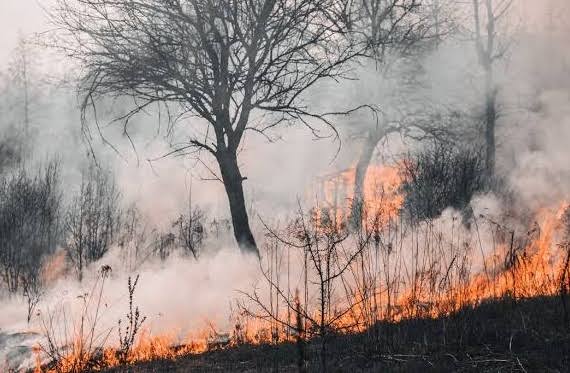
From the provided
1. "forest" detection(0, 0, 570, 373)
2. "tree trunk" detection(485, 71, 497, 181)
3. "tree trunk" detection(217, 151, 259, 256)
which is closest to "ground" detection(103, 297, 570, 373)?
"forest" detection(0, 0, 570, 373)

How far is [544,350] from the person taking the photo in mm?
3658

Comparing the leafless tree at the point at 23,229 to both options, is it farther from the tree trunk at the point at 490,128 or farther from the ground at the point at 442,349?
the tree trunk at the point at 490,128

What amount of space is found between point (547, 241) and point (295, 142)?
973 cm

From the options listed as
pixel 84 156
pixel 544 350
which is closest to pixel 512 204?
pixel 544 350

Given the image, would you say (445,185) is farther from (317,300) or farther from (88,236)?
(88,236)

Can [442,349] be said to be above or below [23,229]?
below

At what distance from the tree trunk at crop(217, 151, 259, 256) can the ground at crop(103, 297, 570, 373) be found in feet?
6.36

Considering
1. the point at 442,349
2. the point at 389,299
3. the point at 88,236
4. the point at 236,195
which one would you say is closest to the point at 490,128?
the point at 236,195

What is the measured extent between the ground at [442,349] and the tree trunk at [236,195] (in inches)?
76.4

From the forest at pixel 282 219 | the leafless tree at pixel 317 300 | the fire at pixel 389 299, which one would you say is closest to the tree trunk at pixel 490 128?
the forest at pixel 282 219

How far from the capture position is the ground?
3578 millimetres

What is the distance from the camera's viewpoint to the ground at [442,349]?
358 centimetres

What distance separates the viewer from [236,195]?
21.5ft

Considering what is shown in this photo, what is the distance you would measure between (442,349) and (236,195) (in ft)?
10.7
